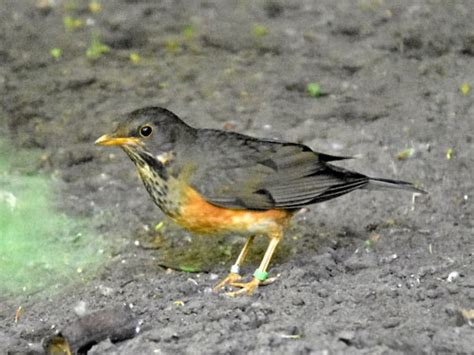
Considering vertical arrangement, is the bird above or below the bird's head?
below

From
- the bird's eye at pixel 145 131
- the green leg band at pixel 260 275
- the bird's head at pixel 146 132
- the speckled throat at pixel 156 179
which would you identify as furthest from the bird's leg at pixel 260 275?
the bird's eye at pixel 145 131

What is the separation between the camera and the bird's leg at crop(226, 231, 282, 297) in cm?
633

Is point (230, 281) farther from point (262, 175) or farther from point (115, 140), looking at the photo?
point (115, 140)

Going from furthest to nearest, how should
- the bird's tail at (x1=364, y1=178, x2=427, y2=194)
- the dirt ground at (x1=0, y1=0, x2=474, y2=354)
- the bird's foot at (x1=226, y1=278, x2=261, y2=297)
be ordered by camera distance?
1. the bird's tail at (x1=364, y1=178, x2=427, y2=194)
2. the bird's foot at (x1=226, y1=278, x2=261, y2=297)
3. the dirt ground at (x1=0, y1=0, x2=474, y2=354)

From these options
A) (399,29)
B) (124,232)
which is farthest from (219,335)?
(399,29)

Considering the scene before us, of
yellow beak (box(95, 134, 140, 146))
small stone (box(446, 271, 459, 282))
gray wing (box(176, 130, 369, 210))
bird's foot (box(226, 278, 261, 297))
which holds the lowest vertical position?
bird's foot (box(226, 278, 261, 297))

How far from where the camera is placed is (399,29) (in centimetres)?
1048

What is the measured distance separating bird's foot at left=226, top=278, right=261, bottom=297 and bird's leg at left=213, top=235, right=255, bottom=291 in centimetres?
6

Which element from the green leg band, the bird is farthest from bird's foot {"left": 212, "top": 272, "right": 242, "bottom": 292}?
the green leg band

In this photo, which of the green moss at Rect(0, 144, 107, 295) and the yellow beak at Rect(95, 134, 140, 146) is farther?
the green moss at Rect(0, 144, 107, 295)

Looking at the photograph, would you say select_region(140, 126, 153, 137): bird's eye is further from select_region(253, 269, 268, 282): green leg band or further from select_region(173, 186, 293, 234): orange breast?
select_region(253, 269, 268, 282): green leg band

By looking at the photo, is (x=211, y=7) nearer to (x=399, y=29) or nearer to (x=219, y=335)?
(x=399, y=29)

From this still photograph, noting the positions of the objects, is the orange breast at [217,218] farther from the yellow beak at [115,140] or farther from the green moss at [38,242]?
the green moss at [38,242]

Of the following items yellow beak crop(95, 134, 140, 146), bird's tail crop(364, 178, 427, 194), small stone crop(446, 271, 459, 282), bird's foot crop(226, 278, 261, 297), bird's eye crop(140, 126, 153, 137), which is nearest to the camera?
small stone crop(446, 271, 459, 282)
